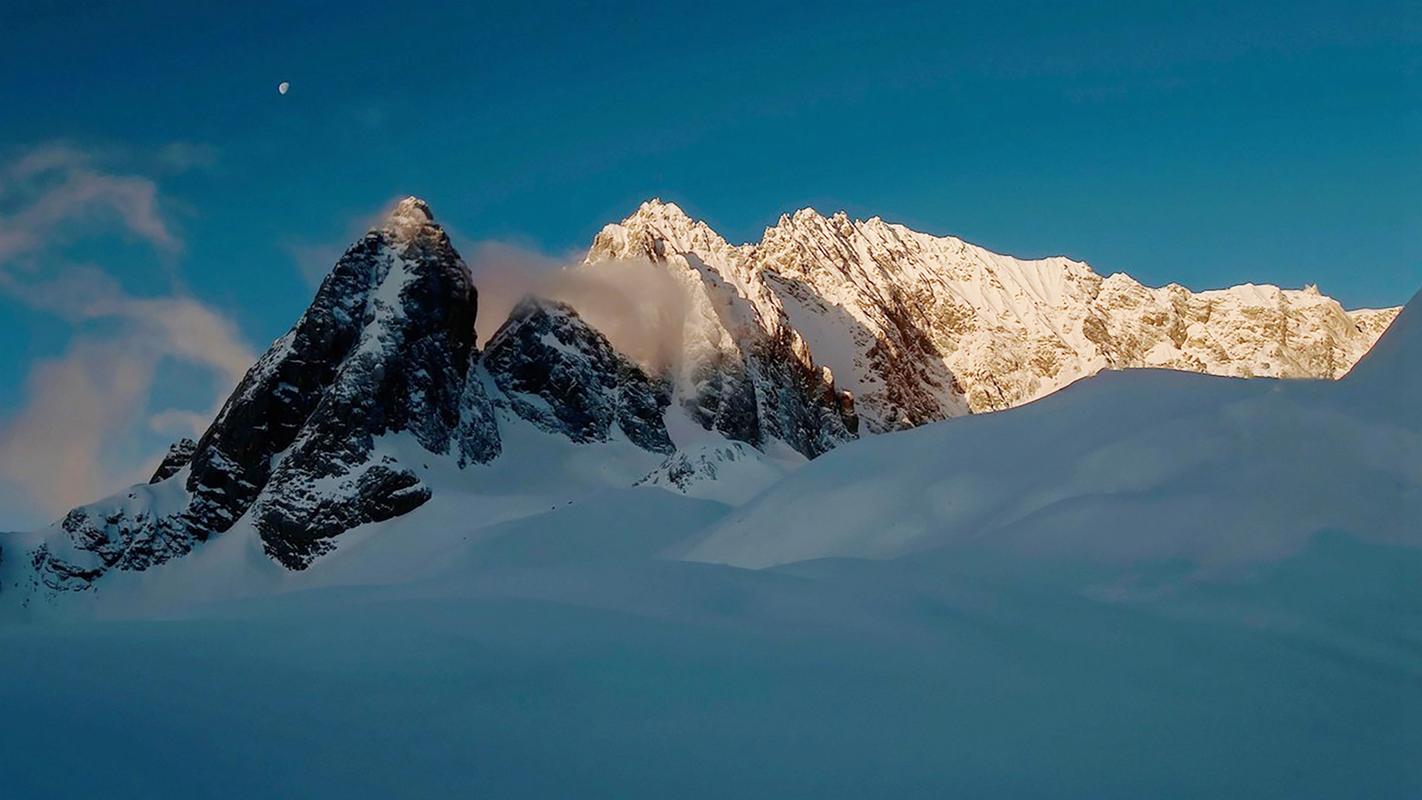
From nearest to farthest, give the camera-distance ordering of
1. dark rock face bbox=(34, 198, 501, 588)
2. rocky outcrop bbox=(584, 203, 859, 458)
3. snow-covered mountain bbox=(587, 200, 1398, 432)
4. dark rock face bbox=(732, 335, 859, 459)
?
dark rock face bbox=(34, 198, 501, 588) < rocky outcrop bbox=(584, 203, 859, 458) < dark rock face bbox=(732, 335, 859, 459) < snow-covered mountain bbox=(587, 200, 1398, 432)

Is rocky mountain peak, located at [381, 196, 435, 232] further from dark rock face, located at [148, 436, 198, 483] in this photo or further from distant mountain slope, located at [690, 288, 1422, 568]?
distant mountain slope, located at [690, 288, 1422, 568]

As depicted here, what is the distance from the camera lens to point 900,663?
733cm

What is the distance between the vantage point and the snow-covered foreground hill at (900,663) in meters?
5.28

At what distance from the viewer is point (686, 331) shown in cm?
9100

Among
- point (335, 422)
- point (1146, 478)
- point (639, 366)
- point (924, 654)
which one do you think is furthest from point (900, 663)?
point (639, 366)

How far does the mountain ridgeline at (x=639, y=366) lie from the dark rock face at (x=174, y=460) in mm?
179

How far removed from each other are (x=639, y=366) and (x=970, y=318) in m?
75.1

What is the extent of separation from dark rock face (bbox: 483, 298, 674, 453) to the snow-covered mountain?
86.4ft

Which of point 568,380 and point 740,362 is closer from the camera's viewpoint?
point 568,380

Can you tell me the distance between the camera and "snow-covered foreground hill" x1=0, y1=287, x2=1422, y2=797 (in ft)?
17.3

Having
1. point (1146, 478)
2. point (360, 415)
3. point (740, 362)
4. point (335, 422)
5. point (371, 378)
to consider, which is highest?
point (740, 362)

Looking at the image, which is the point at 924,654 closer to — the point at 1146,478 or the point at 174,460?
the point at 1146,478

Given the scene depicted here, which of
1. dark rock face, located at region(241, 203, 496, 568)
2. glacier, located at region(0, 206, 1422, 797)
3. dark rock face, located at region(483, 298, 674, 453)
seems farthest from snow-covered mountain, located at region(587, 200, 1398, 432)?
glacier, located at region(0, 206, 1422, 797)

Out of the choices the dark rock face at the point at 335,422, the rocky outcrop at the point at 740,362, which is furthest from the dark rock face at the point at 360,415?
the rocky outcrop at the point at 740,362
